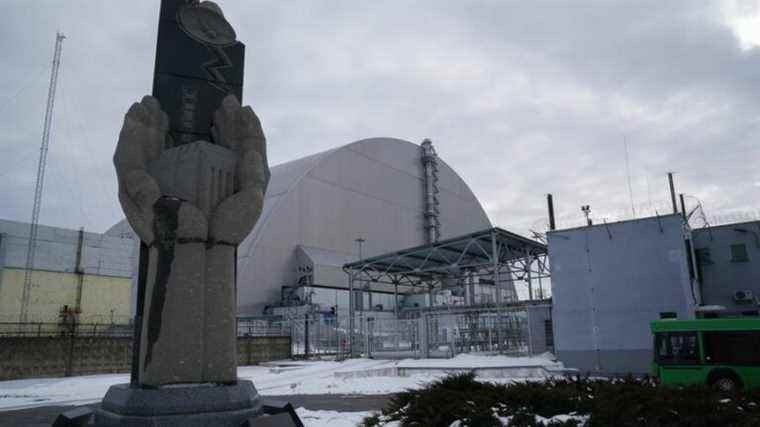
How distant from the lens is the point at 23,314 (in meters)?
33.6

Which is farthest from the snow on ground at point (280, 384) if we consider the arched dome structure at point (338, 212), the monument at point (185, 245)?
the arched dome structure at point (338, 212)

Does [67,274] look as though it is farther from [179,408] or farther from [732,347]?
[732,347]

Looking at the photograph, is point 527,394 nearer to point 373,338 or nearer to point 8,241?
point 373,338

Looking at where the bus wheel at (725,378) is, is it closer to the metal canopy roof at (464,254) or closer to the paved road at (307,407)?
the paved road at (307,407)

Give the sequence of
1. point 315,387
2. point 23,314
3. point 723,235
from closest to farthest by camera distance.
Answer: point 315,387 < point 723,235 < point 23,314

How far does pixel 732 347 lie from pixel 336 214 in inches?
1547

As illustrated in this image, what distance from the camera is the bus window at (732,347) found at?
1576cm

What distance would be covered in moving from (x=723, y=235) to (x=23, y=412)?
29.0 m

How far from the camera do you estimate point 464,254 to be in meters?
38.4

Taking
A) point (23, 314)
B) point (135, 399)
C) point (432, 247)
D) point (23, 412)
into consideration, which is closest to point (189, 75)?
point (135, 399)

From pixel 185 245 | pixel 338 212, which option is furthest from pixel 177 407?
pixel 338 212

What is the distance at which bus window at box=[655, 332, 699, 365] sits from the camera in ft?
55.3

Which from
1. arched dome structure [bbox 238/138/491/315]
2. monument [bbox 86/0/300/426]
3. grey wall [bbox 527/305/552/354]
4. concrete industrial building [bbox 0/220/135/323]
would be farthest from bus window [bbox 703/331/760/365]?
concrete industrial building [bbox 0/220/135/323]

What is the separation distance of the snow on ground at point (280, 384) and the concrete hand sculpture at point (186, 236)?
8.51 m
